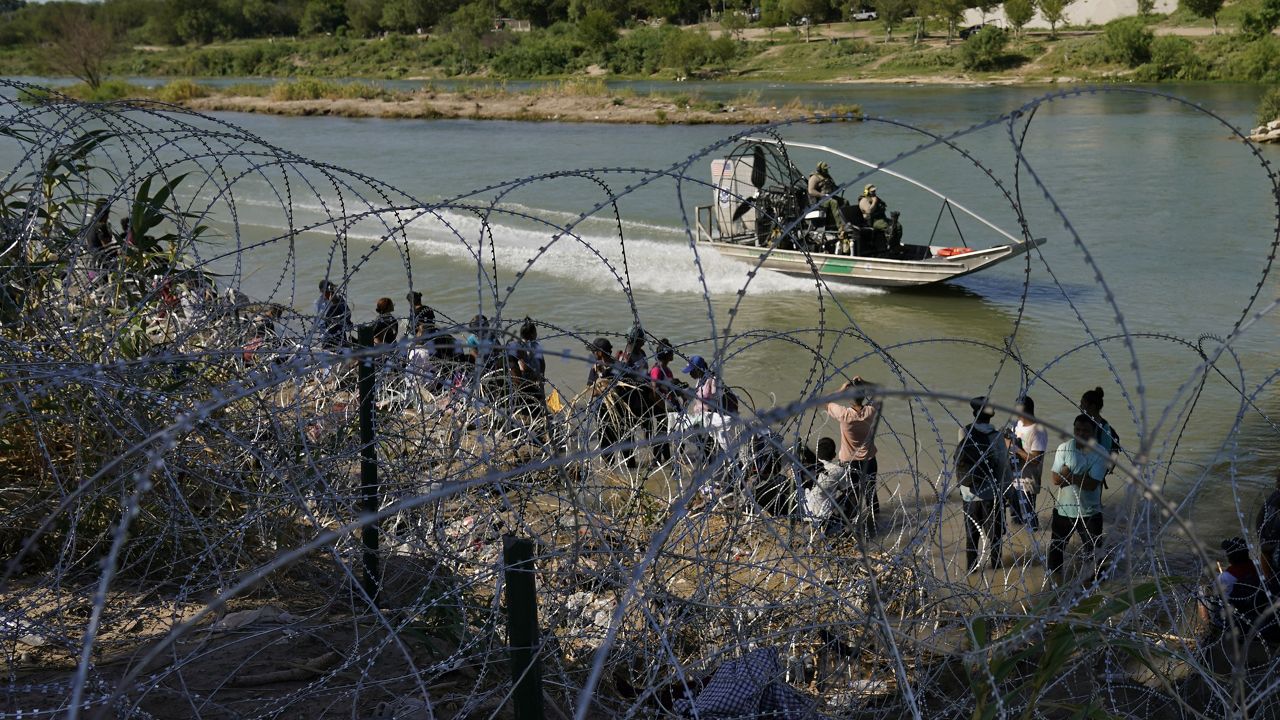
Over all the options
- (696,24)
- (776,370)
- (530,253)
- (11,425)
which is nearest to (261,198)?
(530,253)

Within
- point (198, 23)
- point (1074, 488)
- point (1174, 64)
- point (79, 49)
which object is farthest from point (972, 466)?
point (198, 23)

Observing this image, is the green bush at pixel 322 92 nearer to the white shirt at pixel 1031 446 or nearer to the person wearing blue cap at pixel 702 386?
the person wearing blue cap at pixel 702 386

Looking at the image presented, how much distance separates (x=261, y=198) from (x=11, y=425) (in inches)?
942

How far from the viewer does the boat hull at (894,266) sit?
16578 millimetres

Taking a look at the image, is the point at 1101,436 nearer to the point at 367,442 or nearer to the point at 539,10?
the point at 367,442

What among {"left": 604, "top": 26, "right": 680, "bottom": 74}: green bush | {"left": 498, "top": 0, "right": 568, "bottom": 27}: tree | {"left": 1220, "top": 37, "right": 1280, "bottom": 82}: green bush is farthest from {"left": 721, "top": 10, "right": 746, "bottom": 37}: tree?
{"left": 1220, "top": 37, "right": 1280, "bottom": 82}: green bush

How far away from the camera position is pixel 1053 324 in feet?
52.0

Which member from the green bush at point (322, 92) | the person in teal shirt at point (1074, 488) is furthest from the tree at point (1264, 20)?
the person in teal shirt at point (1074, 488)

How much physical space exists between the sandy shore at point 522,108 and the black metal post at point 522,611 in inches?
1495

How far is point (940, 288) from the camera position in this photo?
1827 centimetres

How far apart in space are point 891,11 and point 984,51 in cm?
1668

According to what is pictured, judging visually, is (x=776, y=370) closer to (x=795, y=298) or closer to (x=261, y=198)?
(x=795, y=298)

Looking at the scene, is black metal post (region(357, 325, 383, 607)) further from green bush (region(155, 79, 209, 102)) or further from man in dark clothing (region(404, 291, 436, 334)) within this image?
green bush (region(155, 79, 209, 102))

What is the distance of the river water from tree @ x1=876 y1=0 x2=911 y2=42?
3581 cm
